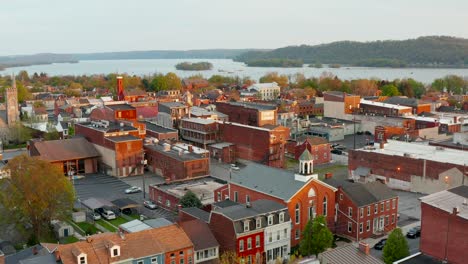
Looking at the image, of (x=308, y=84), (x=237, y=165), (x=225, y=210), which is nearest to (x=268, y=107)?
(x=237, y=165)

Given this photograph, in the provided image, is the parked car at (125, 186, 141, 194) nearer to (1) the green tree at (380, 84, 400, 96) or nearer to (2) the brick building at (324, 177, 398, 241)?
(2) the brick building at (324, 177, 398, 241)

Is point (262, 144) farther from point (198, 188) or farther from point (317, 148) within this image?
point (198, 188)

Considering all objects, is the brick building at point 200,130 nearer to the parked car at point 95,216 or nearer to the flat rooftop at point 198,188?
the flat rooftop at point 198,188

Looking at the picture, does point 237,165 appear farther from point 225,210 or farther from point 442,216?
point 442,216

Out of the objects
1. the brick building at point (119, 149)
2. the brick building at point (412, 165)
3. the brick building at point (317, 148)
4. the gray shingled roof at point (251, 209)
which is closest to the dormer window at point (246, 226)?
the gray shingled roof at point (251, 209)

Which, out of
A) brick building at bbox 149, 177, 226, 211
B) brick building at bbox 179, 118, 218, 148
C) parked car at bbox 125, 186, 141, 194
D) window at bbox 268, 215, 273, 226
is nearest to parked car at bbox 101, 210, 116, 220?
brick building at bbox 149, 177, 226, 211

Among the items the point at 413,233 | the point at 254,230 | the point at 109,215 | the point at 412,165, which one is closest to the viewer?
the point at 254,230

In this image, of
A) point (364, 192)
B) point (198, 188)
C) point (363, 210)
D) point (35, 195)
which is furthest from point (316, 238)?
point (35, 195)
